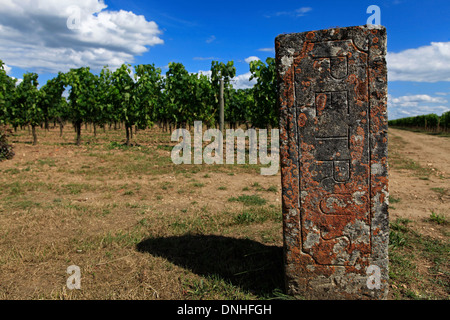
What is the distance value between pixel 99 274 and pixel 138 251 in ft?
A: 2.28

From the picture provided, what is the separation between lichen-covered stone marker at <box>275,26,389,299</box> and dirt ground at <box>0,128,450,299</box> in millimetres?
710

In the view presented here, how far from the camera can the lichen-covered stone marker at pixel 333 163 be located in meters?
2.82

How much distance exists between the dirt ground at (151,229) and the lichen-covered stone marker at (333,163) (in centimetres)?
71

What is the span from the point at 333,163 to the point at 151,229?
10.9 ft

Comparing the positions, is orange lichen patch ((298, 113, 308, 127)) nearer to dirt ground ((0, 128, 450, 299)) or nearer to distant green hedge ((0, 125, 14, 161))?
dirt ground ((0, 128, 450, 299))

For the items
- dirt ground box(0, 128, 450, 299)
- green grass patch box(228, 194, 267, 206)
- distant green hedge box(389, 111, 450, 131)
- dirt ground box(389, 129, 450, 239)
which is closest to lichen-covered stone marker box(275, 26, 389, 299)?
dirt ground box(0, 128, 450, 299)

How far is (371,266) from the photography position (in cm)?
291

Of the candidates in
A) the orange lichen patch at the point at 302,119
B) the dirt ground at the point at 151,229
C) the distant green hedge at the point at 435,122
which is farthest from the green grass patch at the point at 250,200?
the distant green hedge at the point at 435,122

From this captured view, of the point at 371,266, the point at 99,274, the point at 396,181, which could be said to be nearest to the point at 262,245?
the point at 371,266

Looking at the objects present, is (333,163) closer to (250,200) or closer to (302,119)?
(302,119)

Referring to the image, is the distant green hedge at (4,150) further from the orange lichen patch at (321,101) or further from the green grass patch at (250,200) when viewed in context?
the orange lichen patch at (321,101)

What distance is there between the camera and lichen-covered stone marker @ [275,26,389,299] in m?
2.82

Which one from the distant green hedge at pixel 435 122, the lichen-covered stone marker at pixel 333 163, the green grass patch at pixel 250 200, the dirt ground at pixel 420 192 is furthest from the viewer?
the distant green hedge at pixel 435 122
